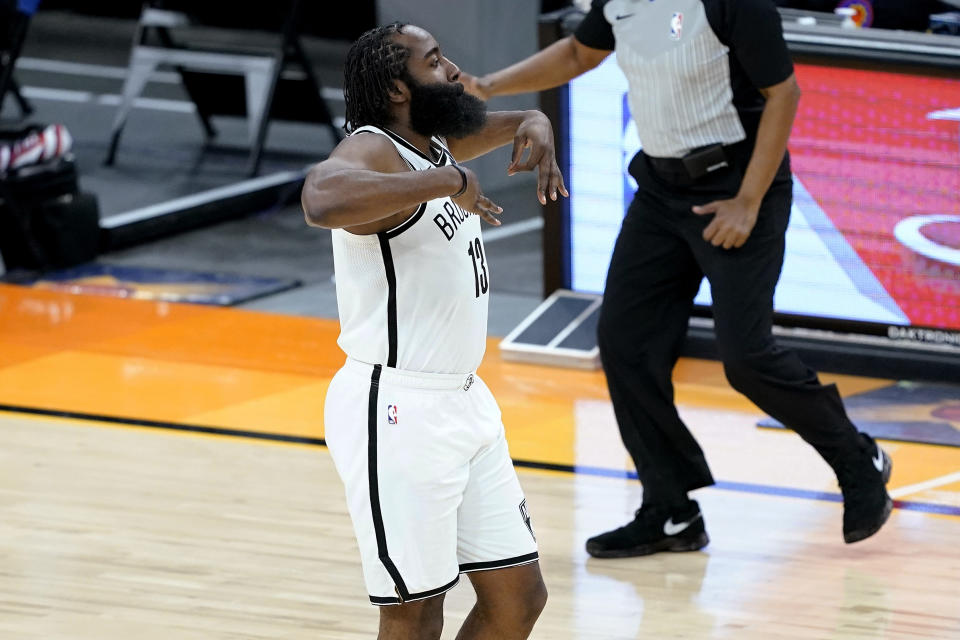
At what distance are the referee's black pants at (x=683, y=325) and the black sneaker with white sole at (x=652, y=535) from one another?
0.04 meters

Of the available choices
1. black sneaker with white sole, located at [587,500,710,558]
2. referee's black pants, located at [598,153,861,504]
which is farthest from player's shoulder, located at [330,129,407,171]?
black sneaker with white sole, located at [587,500,710,558]

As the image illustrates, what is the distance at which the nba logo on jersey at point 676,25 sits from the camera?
4.04 meters

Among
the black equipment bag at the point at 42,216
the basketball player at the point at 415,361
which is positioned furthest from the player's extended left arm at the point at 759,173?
the black equipment bag at the point at 42,216

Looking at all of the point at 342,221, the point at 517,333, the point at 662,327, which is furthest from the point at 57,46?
the point at 342,221

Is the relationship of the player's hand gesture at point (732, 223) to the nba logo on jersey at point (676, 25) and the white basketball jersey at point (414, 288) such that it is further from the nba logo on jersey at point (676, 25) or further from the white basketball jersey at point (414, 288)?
the white basketball jersey at point (414, 288)

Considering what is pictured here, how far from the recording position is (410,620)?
9.83ft

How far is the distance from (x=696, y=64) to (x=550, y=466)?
1.49 m

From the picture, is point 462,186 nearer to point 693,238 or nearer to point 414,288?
point 414,288

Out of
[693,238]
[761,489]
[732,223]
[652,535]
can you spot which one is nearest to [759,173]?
[732,223]

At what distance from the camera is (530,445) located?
524cm

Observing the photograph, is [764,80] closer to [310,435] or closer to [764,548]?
[764,548]

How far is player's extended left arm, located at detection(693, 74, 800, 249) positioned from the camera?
4.03 meters

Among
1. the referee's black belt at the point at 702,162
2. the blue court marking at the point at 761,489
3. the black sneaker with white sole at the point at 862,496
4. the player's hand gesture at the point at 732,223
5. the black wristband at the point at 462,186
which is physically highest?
the black wristband at the point at 462,186

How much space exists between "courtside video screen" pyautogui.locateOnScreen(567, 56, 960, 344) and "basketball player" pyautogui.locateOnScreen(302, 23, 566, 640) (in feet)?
9.83
